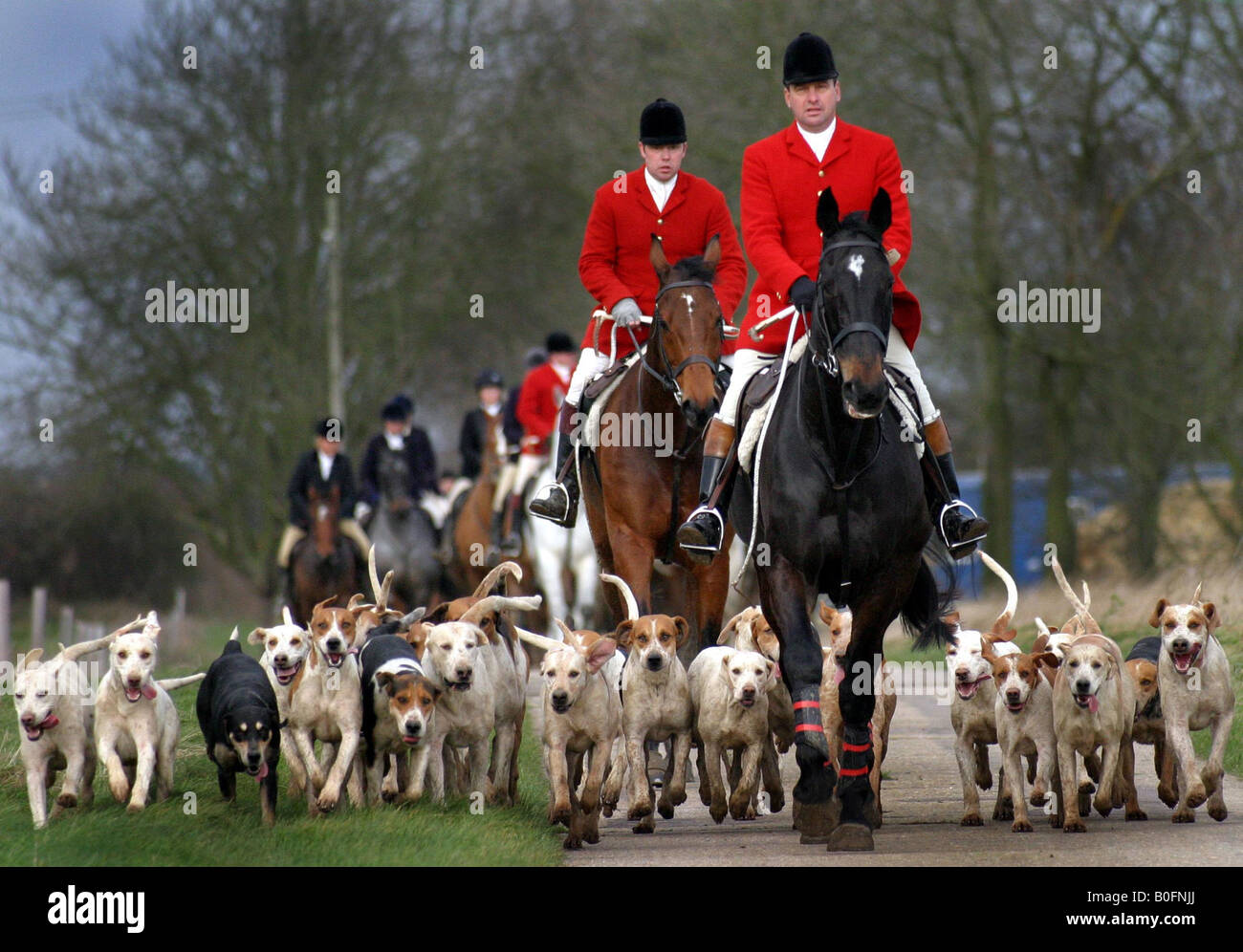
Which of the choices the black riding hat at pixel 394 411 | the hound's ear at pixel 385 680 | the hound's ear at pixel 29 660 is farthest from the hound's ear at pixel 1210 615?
the black riding hat at pixel 394 411

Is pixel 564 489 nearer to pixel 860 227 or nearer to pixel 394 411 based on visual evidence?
pixel 860 227

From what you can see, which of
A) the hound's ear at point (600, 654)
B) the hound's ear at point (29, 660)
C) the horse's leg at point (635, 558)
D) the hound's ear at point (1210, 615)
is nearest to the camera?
the hound's ear at point (29, 660)

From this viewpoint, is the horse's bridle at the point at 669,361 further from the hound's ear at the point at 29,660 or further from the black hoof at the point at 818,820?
the hound's ear at the point at 29,660

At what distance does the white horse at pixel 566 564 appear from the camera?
46.8 ft

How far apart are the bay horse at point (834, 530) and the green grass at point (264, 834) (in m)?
1.13

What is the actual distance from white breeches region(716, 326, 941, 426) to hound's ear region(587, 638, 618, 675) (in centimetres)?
110

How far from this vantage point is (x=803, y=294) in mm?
8359

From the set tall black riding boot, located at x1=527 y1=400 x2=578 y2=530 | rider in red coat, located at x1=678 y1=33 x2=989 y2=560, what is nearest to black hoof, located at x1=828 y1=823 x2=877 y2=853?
rider in red coat, located at x1=678 y1=33 x2=989 y2=560

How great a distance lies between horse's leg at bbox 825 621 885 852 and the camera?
26.7 feet

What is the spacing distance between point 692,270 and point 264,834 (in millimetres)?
3220

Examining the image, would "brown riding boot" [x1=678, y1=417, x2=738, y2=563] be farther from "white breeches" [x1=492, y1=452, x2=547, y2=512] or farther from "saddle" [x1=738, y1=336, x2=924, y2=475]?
"white breeches" [x1=492, y1=452, x2=547, y2=512]

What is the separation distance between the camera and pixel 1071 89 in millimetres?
24828
